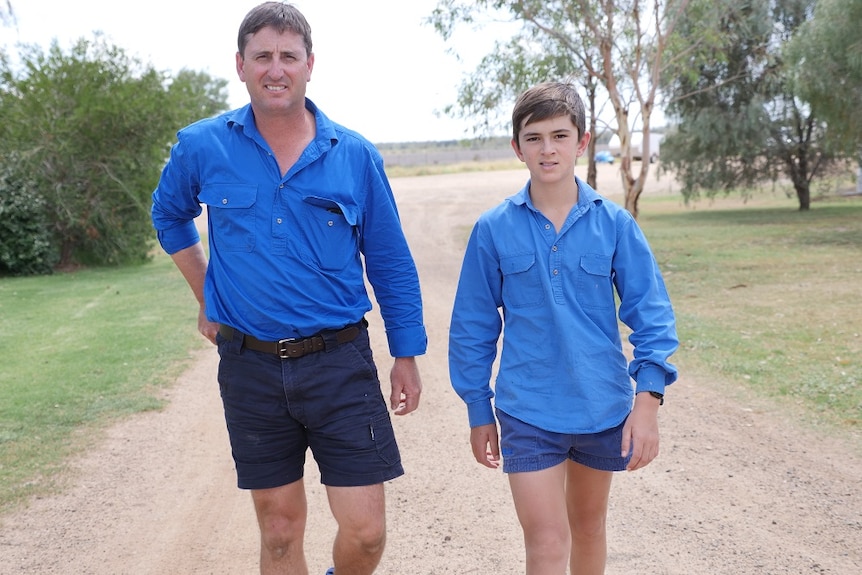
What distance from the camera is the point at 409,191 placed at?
144 feet

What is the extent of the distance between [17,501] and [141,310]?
863cm

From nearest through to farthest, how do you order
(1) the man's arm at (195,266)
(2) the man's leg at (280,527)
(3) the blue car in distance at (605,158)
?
(2) the man's leg at (280,527)
(1) the man's arm at (195,266)
(3) the blue car in distance at (605,158)

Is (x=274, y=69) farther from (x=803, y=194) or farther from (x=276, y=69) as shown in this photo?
(x=803, y=194)

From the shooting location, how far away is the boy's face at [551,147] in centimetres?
319

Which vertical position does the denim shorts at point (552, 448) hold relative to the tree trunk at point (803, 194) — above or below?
above

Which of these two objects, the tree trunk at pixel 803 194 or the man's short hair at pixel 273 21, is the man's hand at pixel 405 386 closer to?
the man's short hair at pixel 273 21

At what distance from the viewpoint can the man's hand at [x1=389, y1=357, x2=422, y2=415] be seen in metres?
3.56

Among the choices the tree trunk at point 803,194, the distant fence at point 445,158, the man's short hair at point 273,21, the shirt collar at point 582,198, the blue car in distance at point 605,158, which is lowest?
the distant fence at point 445,158

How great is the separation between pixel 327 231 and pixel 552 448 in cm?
108

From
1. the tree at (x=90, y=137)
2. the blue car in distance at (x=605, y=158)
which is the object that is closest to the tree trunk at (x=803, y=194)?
the tree at (x=90, y=137)

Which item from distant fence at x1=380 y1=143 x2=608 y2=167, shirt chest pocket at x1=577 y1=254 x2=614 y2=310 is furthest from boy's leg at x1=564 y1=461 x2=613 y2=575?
distant fence at x1=380 y1=143 x2=608 y2=167

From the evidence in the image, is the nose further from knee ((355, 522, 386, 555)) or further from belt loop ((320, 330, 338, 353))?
knee ((355, 522, 386, 555))

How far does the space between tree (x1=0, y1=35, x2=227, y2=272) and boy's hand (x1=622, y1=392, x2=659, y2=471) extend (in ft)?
63.2

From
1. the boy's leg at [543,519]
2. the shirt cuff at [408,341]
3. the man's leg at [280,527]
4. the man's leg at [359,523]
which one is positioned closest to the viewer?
the boy's leg at [543,519]
